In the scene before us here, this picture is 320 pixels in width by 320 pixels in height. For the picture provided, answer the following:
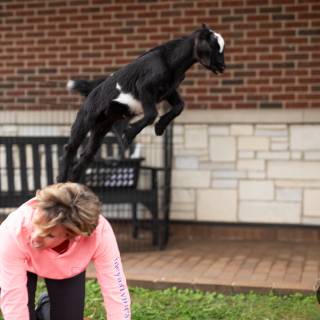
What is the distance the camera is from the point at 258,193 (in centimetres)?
600

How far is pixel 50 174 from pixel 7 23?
217 cm

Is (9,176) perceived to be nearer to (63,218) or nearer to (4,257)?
(4,257)

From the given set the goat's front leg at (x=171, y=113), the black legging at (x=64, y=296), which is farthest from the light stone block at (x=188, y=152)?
the goat's front leg at (x=171, y=113)

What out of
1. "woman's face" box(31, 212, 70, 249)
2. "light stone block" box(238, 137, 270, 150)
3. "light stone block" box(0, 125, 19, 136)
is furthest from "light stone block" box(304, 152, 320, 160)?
"woman's face" box(31, 212, 70, 249)

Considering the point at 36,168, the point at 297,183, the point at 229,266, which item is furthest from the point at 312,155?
the point at 36,168

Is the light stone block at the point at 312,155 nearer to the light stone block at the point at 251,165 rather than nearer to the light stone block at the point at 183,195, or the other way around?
the light stone block at the point at 251,165

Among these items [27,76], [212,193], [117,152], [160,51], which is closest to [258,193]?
[212,193]

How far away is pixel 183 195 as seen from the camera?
6164mm

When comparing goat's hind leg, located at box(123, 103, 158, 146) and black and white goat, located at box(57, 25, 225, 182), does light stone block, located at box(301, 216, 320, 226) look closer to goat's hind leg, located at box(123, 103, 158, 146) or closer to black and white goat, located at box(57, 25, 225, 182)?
black and white goat, located at box(57, 25, 225, 182)

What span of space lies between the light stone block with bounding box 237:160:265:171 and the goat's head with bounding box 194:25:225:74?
3.68 meters

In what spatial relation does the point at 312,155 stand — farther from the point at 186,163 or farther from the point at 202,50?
the point at 202,50

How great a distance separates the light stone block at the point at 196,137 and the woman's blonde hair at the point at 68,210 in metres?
3.76

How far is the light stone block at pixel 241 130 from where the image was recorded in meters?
5.97

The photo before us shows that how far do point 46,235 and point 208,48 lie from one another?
953 millimetres
